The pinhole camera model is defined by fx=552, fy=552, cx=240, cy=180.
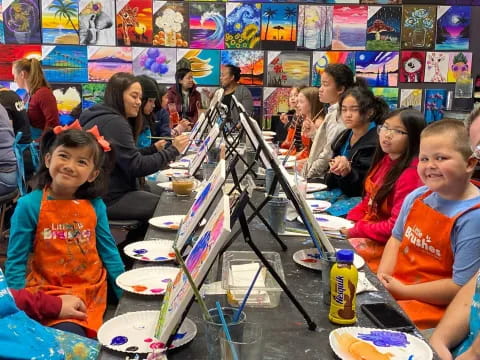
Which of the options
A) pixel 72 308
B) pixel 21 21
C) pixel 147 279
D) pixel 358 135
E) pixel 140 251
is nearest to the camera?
pixel 147 279

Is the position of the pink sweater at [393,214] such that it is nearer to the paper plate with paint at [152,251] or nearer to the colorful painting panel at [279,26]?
the paper plate with paint at [152,251]

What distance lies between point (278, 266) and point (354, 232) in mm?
1028

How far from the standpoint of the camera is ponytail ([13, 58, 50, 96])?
6.24 m

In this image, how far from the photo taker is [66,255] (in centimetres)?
224

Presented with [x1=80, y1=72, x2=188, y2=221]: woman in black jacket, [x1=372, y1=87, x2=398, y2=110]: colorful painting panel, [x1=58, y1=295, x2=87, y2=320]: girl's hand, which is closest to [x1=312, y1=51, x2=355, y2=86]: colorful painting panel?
[x1=372, y1=87, x2=398, y2=110]: colorful painting panel

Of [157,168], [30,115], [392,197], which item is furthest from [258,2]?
[392,197]

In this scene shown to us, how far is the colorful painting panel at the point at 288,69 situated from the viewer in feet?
25.6

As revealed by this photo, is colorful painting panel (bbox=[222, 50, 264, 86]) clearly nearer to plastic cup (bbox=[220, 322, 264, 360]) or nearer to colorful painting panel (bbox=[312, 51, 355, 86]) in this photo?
colorful painting panel (bbox=[312, 51, 355, 86])

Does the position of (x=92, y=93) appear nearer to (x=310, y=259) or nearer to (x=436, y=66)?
(x=436, y=66)

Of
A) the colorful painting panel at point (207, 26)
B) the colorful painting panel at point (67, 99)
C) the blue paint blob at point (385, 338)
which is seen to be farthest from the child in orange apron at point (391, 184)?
the colorful painting panel at point (67, 99)

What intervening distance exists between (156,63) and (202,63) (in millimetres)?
647

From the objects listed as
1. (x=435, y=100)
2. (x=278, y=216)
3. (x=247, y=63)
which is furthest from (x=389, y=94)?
(x=278, y=216)

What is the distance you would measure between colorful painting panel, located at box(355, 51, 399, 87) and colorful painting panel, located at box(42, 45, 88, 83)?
3.85 metres

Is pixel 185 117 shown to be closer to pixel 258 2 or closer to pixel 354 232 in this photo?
pixel 258 2
